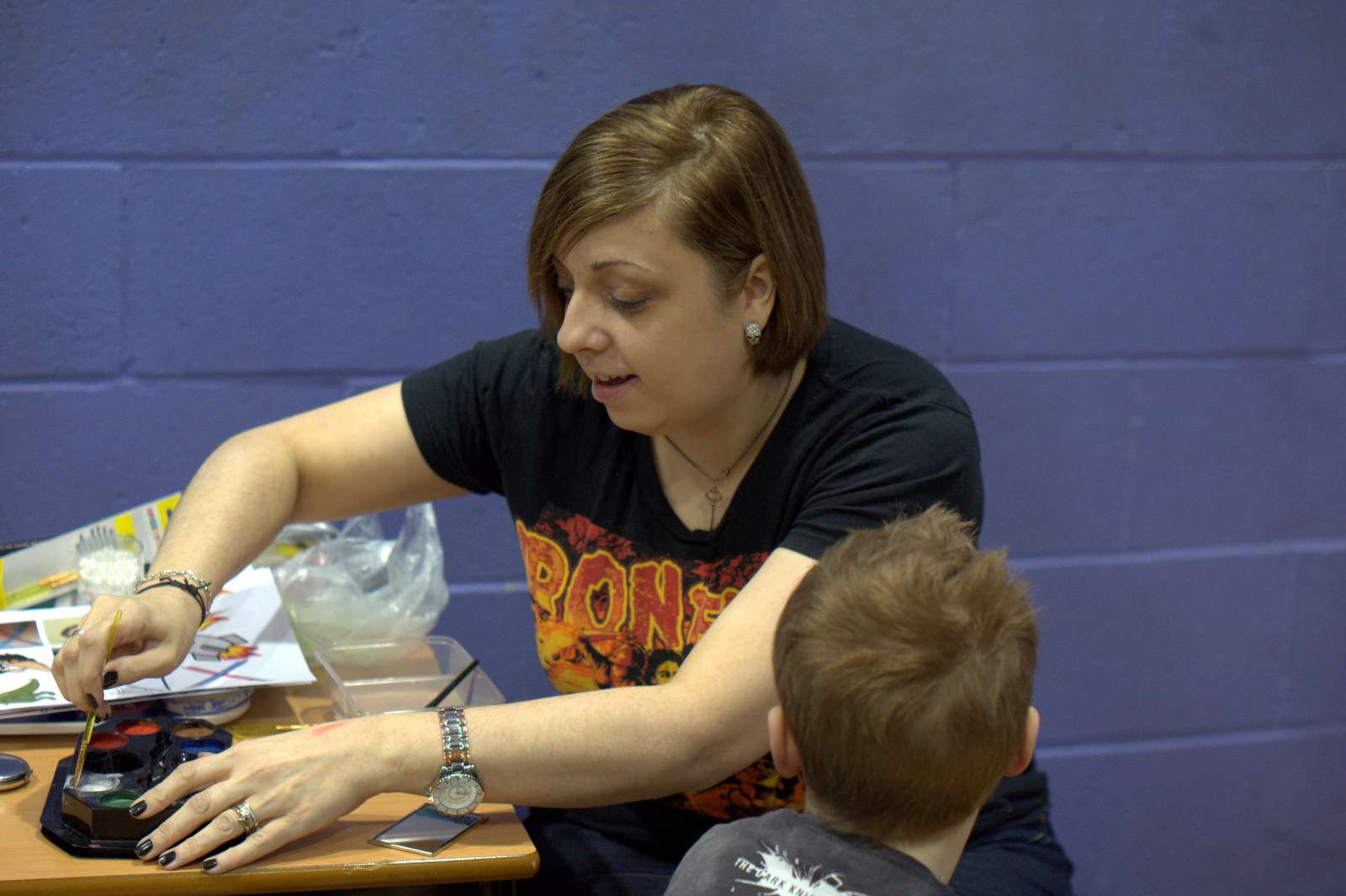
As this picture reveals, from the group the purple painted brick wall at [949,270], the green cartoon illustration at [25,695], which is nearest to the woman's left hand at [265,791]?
the green cartoon illustration at [25,695]

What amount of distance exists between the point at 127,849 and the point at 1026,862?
0.91 meters

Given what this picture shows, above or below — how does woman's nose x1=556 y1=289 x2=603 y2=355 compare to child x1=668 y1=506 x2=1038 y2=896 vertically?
above

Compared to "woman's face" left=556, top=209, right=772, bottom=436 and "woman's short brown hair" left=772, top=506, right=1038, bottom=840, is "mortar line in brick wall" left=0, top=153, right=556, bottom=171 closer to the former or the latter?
"woman's face" left=556, top=209, right=772, bottom=436

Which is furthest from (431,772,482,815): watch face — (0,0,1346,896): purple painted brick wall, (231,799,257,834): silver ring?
(0,0,1346,896): purple painted brick wall

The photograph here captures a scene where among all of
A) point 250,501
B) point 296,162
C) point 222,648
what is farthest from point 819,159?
point 222,648

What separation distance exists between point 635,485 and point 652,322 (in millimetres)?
241

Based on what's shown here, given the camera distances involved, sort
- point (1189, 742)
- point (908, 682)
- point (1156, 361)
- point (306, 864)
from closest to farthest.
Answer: point (908, 682), point (306, 864), point (1156, 361), point (1189, 742)

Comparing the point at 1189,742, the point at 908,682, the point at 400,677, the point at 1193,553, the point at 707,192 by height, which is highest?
the point at 707,192

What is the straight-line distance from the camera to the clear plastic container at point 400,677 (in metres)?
1.19

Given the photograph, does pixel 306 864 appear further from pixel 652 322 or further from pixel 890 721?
pixel 652 322

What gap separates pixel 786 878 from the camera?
0.78 metres

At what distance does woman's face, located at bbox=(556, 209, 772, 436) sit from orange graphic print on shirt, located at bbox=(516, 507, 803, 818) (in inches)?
6.7

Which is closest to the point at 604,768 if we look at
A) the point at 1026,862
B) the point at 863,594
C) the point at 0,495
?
the point at 863,594

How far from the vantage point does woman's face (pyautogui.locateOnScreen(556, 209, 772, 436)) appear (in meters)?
1.15
